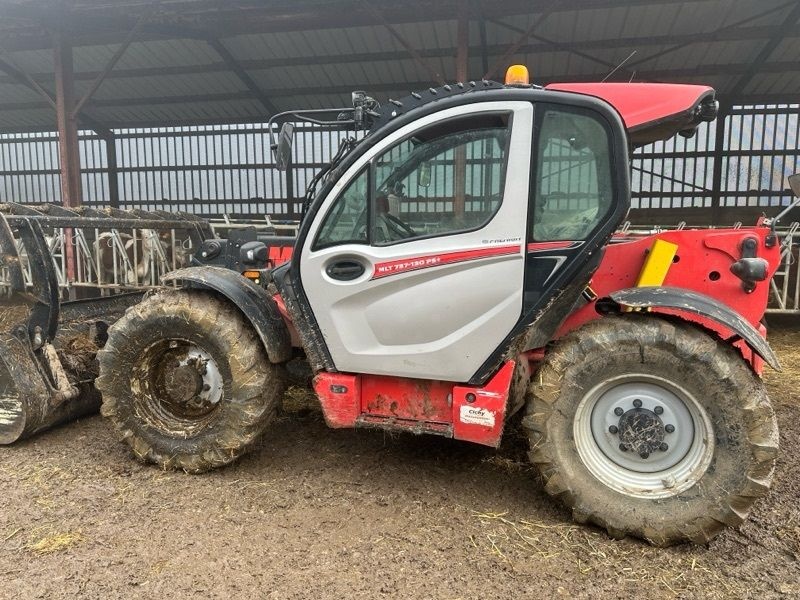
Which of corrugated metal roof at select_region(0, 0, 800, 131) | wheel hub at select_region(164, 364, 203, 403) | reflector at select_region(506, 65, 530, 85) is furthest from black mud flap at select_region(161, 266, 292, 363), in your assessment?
corrugated metal roof at select_region(0, 0, 800, 131)

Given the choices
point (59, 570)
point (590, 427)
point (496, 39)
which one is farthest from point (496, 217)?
point (496, 39)

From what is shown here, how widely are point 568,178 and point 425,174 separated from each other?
721mm

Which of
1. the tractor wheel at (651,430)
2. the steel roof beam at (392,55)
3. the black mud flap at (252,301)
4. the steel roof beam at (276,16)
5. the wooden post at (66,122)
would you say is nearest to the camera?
the tractor wheel at (651,430)

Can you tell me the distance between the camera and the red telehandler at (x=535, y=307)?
102 inches

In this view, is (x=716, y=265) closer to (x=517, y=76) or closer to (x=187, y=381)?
(x=517, y=76)

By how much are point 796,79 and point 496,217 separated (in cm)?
1176

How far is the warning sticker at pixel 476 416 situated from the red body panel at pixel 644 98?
5.37 feet

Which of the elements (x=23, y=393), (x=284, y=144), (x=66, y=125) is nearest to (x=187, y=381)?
(x=23, y=393)

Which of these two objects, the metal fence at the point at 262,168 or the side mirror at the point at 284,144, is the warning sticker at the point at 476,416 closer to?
the side mirror at the point at 284,144

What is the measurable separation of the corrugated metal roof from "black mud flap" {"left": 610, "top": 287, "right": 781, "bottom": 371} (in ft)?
19.1

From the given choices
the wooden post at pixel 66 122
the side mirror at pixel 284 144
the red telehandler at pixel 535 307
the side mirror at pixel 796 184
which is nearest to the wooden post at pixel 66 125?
the wooden post at pixel 66 122

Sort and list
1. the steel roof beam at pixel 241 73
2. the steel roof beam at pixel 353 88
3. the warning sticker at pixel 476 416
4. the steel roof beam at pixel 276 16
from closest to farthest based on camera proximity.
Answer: the warning sticker at pixel 476 416 < the steel roof beam at pixel 276 16 < the steel roof beam at pixel 241 73 < the steel roof beam at pixel 353 88

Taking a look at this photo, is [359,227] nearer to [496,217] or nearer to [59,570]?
[496,217]

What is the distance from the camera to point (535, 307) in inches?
107
